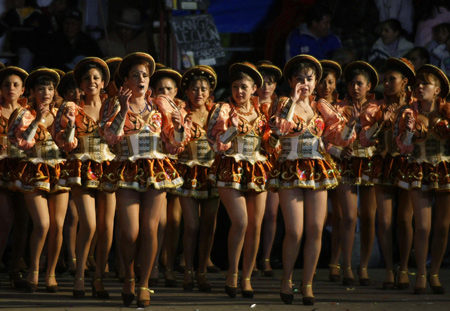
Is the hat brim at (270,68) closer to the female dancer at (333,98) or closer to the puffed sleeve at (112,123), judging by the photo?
the female dancer at (333,98)

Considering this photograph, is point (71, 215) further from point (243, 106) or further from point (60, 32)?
A: point (60, 32)

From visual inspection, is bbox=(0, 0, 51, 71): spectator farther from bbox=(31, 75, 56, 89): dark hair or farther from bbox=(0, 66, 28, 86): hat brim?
bbox=(31, 75, 56, 89): dark hair

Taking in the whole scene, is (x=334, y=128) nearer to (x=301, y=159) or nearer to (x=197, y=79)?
(x=301, y=159)

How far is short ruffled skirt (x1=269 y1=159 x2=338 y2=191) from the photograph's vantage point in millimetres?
7418

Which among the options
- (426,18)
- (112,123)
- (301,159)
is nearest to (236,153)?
(301,159)

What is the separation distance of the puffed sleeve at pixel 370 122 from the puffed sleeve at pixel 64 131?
258 centimetres

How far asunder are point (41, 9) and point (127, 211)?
4881mm

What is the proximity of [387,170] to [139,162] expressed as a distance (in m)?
2.56

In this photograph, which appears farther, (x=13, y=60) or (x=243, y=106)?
(x=13, y=60)

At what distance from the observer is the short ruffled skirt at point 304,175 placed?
7.42 m

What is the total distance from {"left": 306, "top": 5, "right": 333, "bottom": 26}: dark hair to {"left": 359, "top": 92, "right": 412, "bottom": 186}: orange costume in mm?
3186

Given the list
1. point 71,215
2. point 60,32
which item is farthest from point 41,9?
point 71,215

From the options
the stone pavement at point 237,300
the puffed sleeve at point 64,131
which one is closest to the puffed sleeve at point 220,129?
the puffed sleeve at point 64,131

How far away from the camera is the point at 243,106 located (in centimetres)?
796
